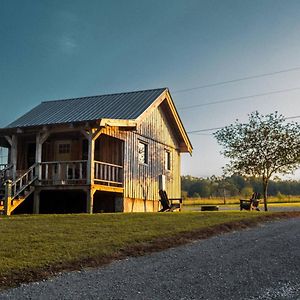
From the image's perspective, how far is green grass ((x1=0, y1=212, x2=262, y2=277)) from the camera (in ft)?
27.7

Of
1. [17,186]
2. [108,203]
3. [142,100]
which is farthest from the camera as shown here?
[142,100]

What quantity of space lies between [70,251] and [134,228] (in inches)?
122

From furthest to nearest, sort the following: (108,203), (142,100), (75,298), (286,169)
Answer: (286,169), (142,100), (108,203), (75,298)

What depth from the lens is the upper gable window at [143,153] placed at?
22.2 meters

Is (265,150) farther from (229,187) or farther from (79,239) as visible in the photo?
(229,187)

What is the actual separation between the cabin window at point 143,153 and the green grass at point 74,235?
8.01 metres

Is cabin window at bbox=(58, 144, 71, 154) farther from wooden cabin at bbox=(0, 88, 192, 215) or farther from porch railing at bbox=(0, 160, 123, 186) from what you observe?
porch railing at bbox=(0, 160, 123, 186)

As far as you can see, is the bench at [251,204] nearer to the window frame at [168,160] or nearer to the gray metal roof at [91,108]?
the window frame at [168,160]

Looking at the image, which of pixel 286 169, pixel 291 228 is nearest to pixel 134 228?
pixel 291 228

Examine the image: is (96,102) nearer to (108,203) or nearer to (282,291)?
(108,203)

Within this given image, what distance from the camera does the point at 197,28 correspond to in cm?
1927

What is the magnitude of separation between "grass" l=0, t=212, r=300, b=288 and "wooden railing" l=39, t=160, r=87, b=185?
13.9 ft

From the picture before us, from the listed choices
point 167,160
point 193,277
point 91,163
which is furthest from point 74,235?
point 167,160

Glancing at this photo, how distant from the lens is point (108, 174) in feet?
63.6
